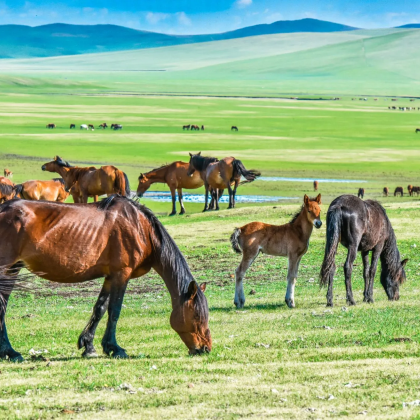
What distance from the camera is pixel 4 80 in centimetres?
17012

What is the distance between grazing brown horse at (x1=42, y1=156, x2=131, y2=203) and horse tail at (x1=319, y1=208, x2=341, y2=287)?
14445 mm

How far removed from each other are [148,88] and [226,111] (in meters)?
80.0

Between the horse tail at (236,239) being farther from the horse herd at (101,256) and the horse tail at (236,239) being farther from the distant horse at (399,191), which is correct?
the distant horse at (399,191)

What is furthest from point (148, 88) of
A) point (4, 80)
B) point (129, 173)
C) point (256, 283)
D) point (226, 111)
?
point (256, 283)

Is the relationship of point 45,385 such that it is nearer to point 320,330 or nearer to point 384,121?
point 320,330

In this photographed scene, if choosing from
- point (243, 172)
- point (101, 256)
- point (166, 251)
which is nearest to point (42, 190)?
point (243, 172)

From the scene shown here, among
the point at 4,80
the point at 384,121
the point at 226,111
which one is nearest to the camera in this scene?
the point at 384,121

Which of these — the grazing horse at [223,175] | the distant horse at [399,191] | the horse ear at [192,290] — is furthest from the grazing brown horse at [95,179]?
the horse ear at [192,290]

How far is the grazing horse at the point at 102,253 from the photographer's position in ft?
30.5

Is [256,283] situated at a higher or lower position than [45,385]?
lower

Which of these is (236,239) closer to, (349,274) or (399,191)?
(349,274)

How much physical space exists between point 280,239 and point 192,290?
189 inches

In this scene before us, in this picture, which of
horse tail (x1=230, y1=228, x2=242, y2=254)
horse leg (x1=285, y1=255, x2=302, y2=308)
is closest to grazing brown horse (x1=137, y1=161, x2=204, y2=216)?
horse tail (x1=230, y1=228, x2=242, y2=254)

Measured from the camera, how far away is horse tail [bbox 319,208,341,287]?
13344mm
